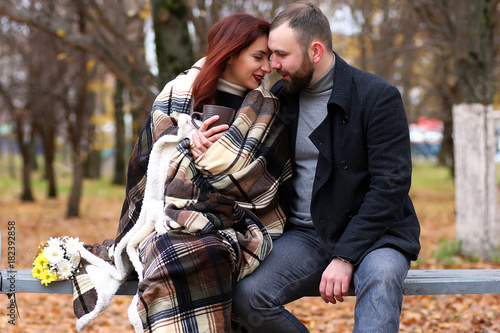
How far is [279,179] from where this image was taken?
2977 millimetres

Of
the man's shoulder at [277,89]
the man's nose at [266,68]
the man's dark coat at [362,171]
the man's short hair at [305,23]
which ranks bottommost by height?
the man's dark coat at [362,171]

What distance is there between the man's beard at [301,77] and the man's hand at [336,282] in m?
0.97

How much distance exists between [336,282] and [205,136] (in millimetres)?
986

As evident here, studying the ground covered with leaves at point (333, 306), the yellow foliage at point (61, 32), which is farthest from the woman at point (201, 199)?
the yellow foliage at point (61, 32)

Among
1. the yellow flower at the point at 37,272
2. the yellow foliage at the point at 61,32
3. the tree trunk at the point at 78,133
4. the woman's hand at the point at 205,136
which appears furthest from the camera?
the tree trunk at the point at 78,133

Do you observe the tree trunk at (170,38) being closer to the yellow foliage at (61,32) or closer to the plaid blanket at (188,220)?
the yellow foliage at (61,32)

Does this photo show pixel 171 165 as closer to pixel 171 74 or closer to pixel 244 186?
pixel 244 186

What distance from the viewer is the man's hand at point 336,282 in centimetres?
266

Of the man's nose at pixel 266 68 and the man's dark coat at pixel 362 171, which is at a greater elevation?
the man's nose at pixel 266 68

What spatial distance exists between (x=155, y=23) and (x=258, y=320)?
402 cm

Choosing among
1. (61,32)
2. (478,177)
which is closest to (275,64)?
(478,177)

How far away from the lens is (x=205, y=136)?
285cm

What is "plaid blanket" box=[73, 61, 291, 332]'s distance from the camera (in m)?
2.51

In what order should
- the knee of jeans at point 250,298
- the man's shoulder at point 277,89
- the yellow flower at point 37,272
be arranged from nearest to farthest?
the knee of jeans at point 250,298 → the yellow flower at point 37,272 → the man's shoulder at point 277,89
